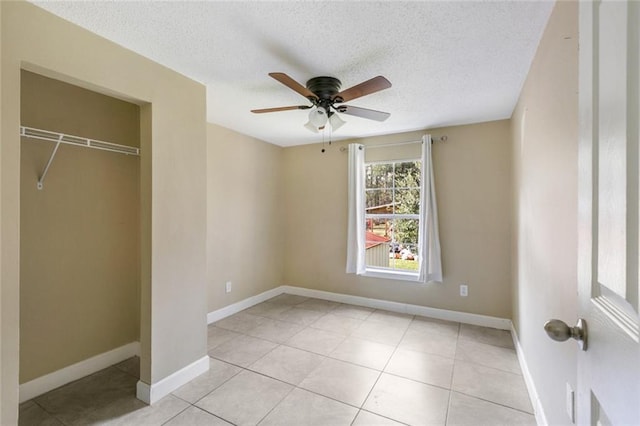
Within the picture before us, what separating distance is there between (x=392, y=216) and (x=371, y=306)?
1.27 m

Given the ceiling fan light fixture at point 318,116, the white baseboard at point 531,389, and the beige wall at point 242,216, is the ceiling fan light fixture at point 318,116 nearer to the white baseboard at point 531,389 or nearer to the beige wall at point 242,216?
the beige wall at point 242,216

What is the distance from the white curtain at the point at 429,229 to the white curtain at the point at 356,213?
0.83 m

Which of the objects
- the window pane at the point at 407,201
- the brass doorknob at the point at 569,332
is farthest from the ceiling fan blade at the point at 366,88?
the window pane at the point at 407,201

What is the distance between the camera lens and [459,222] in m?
3.47

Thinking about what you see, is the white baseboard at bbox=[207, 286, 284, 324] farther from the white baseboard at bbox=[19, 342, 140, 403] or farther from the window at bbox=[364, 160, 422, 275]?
the window at bbox=[364, 160, 422, 275]

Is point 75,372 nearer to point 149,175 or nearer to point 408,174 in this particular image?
point 149,175

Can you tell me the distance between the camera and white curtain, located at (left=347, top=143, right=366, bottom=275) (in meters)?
3.95

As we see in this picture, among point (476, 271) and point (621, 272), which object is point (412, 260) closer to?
point (476, 271)

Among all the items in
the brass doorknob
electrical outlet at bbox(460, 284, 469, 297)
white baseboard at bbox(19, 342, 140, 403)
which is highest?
the brass doorknob

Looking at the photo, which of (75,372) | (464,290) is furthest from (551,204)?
(75,372)

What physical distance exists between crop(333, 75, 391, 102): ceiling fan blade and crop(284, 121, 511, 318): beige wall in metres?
1.98

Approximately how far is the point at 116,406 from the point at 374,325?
2440mm

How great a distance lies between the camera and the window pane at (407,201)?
3810mm

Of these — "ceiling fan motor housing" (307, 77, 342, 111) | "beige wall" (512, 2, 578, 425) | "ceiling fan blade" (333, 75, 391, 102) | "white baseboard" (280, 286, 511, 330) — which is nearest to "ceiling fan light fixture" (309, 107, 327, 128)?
"ceiling fan motor housing" (307, 77, 342, 111)
